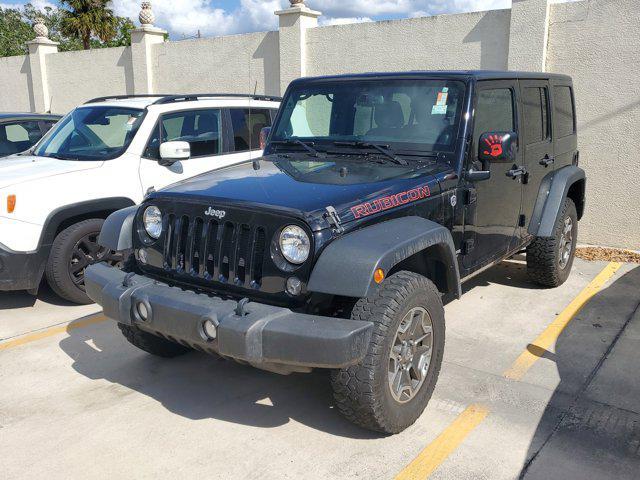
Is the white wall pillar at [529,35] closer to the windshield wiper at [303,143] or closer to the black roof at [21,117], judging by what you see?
the windshield wiper at [303,143]

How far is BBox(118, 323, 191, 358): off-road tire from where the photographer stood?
4332 millimetres

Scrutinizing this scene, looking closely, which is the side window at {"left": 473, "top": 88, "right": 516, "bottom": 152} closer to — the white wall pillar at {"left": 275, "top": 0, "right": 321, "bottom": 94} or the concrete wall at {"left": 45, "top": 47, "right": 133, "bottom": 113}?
the white wall pillar at {"left": 275, "top": 0, "right": 321, "bottom": 94}

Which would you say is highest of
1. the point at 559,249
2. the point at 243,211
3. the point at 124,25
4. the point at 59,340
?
the point at 124,25

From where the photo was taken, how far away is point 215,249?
3.52 m

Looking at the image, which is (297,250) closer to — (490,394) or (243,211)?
(243,211)

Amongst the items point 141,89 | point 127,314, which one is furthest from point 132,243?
point 141,89

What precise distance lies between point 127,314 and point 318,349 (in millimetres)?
1202

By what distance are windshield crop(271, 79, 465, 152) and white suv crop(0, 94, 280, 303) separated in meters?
1.30

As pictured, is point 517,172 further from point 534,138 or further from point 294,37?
point 294,37

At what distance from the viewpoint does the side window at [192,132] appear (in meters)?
6.07

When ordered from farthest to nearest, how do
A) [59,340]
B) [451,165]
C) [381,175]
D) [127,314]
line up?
[59,340] → [451,165] → [381,175] → [127,314]

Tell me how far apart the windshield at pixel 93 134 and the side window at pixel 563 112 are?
392cm

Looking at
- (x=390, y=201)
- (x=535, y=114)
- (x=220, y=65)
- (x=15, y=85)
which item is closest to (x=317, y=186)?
(x=390, y=201)

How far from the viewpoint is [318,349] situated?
295 centimetres
